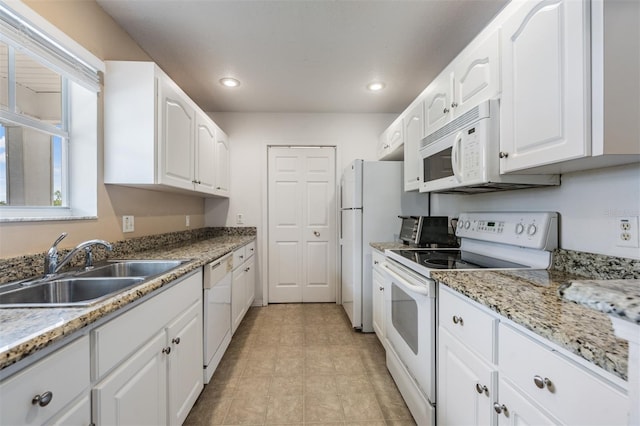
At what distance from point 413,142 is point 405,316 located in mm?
1327

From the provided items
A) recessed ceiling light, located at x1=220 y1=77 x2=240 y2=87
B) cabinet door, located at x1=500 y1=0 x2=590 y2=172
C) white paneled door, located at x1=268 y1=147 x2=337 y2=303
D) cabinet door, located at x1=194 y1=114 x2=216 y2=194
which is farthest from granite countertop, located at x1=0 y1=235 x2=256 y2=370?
white paneled door, located at x1=268 y1=147 x2=337 y2=303

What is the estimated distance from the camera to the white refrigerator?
251 cm

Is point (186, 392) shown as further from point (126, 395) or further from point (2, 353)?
point (2, 353)

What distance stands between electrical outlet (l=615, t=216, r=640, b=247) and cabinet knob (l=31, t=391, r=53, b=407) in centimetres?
186

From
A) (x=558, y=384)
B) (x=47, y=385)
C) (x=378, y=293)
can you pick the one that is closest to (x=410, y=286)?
(x=558, y=384)

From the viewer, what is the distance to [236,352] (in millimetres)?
2180

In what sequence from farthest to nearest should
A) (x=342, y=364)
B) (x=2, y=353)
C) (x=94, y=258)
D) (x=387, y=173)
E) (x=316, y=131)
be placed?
(x=316, y=131), (x=387, y=173), (x=342, y=364), (x=94, y=258), (x=2, y=353)

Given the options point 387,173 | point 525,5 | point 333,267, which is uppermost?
point 525,5

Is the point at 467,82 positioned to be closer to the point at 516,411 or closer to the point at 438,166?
the point at 438,166

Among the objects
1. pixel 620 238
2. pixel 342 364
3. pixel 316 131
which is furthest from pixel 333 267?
pixel 620 238

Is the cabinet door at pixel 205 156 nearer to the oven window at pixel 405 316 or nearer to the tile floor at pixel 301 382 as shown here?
the tile floor at pixel 301 382

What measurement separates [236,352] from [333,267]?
1.54 m

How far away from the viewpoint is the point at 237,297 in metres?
2.40

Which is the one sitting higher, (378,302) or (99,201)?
(99,201)
